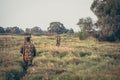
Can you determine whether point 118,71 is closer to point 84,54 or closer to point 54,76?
point 54,76

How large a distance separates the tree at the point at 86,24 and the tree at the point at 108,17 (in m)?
1.54

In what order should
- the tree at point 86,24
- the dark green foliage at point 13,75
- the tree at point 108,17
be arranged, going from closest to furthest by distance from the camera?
the dark green foliage at point 13,75
the tree at point 108,17
the tree at point 86,24

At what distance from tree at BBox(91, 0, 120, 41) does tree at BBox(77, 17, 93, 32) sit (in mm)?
1543

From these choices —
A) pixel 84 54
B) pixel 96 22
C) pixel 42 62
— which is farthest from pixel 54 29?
pixel 42 62

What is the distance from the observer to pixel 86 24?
4641 cm

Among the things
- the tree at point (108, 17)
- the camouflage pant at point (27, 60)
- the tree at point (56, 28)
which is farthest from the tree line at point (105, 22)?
the tree at point (56, 28)

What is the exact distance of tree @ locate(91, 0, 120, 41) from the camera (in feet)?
139

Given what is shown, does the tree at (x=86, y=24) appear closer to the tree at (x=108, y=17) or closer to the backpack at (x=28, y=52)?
the tree at (x=108, y=17)

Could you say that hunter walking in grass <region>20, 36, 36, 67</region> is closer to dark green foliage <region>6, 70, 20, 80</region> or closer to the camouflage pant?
the camouflage pant

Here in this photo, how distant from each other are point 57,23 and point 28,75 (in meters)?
74.2

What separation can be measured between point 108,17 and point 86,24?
422 centimetres

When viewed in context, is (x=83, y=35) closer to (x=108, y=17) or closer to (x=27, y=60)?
(x=108, y=17)

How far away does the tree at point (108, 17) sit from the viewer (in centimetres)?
4247

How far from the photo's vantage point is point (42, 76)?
14211mm
